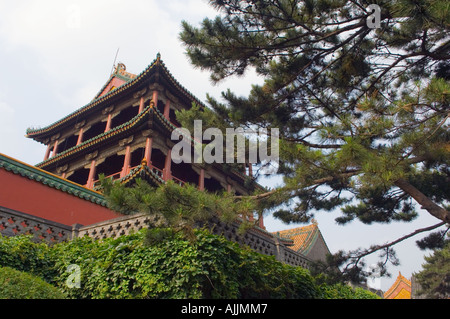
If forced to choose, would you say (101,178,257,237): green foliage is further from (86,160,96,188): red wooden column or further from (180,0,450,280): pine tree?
(86,160,96,188): red wooden column

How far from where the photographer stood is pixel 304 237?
14945 millimetres

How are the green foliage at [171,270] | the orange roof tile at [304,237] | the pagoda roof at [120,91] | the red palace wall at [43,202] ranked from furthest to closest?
the orange roof tile at [304,237]
the pagoda roof at [120,91]
the red palace wall at [43,202]
the green foliage at [171,270]

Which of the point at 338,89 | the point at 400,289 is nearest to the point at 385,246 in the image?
the point at 338,89

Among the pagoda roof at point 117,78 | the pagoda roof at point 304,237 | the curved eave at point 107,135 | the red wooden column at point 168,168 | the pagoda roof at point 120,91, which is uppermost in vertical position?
the pagoda roof at point 117,78

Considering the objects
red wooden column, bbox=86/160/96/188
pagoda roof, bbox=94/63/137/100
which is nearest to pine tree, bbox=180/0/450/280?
red wooden column, bbox=86/160/96/188

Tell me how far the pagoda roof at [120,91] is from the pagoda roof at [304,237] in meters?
6.67

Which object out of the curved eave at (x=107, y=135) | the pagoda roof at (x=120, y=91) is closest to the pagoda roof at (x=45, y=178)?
the curved eave at (x=107, y=135)

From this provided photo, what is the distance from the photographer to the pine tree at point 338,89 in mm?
4254

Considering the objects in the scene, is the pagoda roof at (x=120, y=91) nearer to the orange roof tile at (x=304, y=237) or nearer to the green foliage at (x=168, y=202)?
the orange roof tile at (x=304, y=237)

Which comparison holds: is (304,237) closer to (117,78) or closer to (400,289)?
(117,78)

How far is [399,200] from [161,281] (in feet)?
15.7

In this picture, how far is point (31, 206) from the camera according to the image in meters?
7.04

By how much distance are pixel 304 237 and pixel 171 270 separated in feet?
38.5

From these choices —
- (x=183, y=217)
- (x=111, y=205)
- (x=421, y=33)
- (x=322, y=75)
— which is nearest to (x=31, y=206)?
(x=111, y=205)
